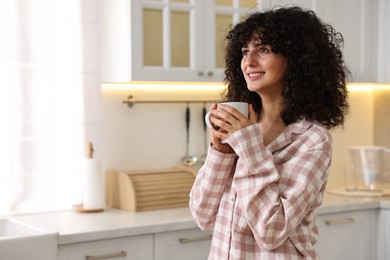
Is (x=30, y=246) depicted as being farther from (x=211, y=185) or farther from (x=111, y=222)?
(x=211, y=185)

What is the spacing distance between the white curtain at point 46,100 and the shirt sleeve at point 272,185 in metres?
1.57

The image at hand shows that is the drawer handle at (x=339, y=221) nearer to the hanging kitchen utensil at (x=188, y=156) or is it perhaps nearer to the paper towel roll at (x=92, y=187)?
the hanging kitchen utensil at (x=188, y=156)

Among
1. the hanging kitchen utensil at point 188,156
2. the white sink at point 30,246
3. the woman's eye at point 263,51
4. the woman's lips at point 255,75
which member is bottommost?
the white sink at point 30,246

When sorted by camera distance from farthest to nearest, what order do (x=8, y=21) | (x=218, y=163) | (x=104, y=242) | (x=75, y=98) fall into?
1. (x=75, y=98)
2. (x=8, y=21)
3. (x=104, y=242)
4. (x=218, y=163)

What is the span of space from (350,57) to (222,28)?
88 centimetres

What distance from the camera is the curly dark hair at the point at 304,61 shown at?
5.43 feet

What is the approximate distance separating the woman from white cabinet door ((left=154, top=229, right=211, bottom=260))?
3.07 ft

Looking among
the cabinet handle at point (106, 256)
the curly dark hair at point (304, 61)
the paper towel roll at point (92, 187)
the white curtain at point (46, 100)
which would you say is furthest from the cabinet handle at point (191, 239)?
the curly dark hair at point (304, 61)

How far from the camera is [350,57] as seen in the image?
3.65 m

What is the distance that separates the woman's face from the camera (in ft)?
5.41

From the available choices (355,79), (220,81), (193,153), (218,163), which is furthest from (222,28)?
(218,163)

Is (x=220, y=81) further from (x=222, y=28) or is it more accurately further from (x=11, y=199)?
(x=11, y=199)

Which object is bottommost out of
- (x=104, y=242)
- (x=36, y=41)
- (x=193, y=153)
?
(x=104, y=242)

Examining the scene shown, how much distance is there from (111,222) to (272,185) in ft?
4.21
